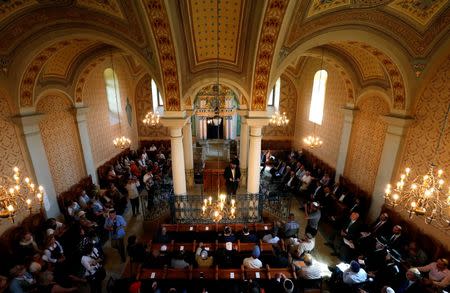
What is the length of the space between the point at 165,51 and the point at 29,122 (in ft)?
14.6

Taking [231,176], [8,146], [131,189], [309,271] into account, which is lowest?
[309,271]

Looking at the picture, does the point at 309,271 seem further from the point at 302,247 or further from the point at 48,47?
the point at 48,47

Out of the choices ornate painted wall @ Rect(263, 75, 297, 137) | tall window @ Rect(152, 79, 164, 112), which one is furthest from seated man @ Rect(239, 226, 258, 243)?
tall window @ Rect(152, 79, 164, 112)

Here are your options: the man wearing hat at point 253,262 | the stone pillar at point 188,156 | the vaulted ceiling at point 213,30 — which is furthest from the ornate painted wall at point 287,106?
the man wearing hat at point 253,262

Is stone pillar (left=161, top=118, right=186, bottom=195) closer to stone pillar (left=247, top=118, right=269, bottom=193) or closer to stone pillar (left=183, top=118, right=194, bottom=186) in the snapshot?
stone pillar (left=247, top=118, right=269, bottom=193)

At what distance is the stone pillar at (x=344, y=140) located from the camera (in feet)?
32.0

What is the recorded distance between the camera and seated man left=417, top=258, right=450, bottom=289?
5062 mm

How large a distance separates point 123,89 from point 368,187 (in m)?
12.4

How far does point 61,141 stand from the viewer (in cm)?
887

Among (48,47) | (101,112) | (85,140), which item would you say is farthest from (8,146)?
(101,112)

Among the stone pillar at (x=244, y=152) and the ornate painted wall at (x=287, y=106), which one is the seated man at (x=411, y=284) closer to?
the stone pillar at (x=244, y=152)

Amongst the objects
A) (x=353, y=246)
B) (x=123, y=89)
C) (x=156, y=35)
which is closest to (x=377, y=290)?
(x=353, y=246)

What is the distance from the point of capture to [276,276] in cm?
514

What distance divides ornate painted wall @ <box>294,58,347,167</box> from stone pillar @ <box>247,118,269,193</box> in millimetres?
4691
